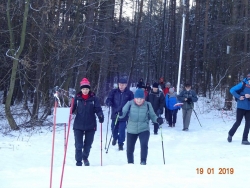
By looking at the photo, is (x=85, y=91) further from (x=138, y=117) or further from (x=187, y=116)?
(x=187, y=116)

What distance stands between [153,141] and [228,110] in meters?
8.02

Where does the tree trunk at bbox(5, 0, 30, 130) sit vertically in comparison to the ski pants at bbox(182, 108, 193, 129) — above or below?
above

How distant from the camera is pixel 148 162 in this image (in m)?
8.43

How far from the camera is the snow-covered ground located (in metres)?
5.49

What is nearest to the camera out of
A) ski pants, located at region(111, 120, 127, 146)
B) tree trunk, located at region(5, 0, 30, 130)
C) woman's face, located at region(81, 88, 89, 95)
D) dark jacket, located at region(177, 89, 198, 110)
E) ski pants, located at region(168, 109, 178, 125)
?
woman's face, located at region(81, 88, 89, 95)

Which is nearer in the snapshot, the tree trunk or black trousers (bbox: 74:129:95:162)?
black trousers (bbox: 74:129:95:162)

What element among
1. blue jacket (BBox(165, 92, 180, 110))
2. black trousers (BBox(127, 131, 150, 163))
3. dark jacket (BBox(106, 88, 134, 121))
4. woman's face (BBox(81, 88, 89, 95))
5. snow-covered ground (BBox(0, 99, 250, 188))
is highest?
woman's face (BBox(81, 88, 89, 95))

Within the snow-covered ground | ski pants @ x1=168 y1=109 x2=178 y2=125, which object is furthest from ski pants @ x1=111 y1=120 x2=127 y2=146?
ski pants @ x1=168 y1=109 x2=178 y2=125

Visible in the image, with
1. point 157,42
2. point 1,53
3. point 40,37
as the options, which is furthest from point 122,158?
point 157,42

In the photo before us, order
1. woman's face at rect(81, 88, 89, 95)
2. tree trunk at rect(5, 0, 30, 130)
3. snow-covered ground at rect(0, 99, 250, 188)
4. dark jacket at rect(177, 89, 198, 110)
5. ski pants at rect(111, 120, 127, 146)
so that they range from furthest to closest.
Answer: dark jacket at rect(177, 89, 198, 110)
tree trunk at rect(5, 0, 30, 130)
ski pants at rect(111, 120, 127, 146)
woman's face at rect(81, 88, 89, 95)
snow-covered ground at rect(0, 99, 250, 188)

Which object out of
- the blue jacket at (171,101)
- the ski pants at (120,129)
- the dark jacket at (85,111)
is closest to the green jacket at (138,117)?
the dark jacket at (85,111)

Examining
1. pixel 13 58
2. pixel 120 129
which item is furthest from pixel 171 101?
pixel 13 58
